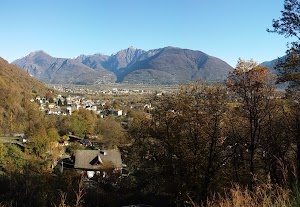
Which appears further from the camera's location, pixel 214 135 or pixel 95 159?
pixel 95 159

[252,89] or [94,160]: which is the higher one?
[252,89]

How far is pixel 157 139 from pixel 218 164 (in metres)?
2.95

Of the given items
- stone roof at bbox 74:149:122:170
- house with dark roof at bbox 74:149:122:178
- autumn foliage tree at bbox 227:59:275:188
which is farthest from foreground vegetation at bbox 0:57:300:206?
stone roof at bbox 74:149:122:170

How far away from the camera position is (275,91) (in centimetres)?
1382

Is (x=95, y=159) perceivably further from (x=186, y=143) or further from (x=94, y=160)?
(x=186, y=143)

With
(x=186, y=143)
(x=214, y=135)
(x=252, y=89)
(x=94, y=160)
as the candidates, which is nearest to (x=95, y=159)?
(x=94, y=160)

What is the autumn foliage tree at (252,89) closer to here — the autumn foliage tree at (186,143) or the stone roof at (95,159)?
the autumn foliage tree at (186,143)

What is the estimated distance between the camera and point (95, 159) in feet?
138

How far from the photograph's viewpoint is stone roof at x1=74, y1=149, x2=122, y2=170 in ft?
137

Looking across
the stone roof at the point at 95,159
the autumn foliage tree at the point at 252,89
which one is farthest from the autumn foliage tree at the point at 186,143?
the stone roof at the point at 95,159

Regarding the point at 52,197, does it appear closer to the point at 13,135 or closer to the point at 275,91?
the point at 275,91

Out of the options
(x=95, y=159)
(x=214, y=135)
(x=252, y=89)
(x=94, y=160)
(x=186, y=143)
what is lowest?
(x=94, y=160)

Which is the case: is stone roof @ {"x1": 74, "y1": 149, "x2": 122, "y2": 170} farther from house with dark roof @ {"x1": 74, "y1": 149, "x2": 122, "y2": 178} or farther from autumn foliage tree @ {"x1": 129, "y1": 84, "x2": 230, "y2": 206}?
autumn foliage tree @ {"x1": 129, "y1": 84, "x2": 230, "y2": 206}

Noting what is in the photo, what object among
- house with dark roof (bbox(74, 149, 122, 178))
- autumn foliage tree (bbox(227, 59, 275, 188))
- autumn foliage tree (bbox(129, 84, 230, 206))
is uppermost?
autumn foliage tree (bbox(227, 59, 275, 188))
